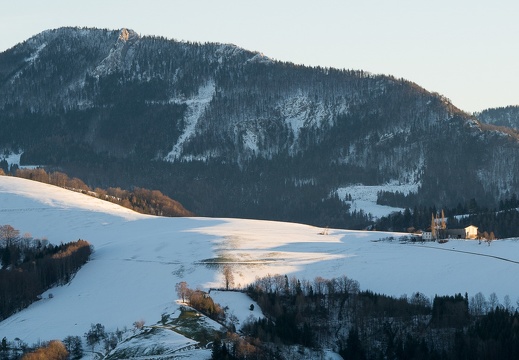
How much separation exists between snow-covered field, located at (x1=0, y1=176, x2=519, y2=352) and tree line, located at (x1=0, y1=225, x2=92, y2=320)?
178cm

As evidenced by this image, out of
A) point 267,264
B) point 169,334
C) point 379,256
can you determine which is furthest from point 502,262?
point 169,334

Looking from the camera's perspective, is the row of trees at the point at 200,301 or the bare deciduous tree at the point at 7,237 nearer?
the row of trees at the point at 200,301

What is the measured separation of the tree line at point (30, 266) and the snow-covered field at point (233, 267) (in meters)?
1.78

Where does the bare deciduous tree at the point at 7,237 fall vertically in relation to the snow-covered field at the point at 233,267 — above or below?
above

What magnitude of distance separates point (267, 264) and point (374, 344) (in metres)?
38.7

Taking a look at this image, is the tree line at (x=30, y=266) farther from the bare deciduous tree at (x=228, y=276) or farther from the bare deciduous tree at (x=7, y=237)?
the bare deciduous tree at (x=228, y=276)

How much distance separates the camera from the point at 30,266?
172 metres

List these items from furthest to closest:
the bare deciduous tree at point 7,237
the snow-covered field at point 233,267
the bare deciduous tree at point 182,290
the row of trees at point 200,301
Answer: the bare deciduous tree at point 7,237 → the bare deciduous tree at point 182,290 → the snow-covered field at point 233,267 → the row of trees at point 200,301

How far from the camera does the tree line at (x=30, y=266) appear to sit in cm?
15850

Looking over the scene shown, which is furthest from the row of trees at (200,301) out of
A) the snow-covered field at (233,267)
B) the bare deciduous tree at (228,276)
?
the bare deciduous tree at (228,276)

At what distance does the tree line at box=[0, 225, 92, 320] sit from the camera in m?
158

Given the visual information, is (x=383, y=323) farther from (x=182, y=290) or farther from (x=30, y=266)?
(x=30, y=266)

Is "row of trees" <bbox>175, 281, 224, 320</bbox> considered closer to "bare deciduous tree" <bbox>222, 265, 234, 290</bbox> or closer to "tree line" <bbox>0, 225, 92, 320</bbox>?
"bare deciduous tree" <bbox>222, 265, 234, 290</bbox>

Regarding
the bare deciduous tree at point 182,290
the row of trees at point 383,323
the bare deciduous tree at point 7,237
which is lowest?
the row of trees at point 383,323
